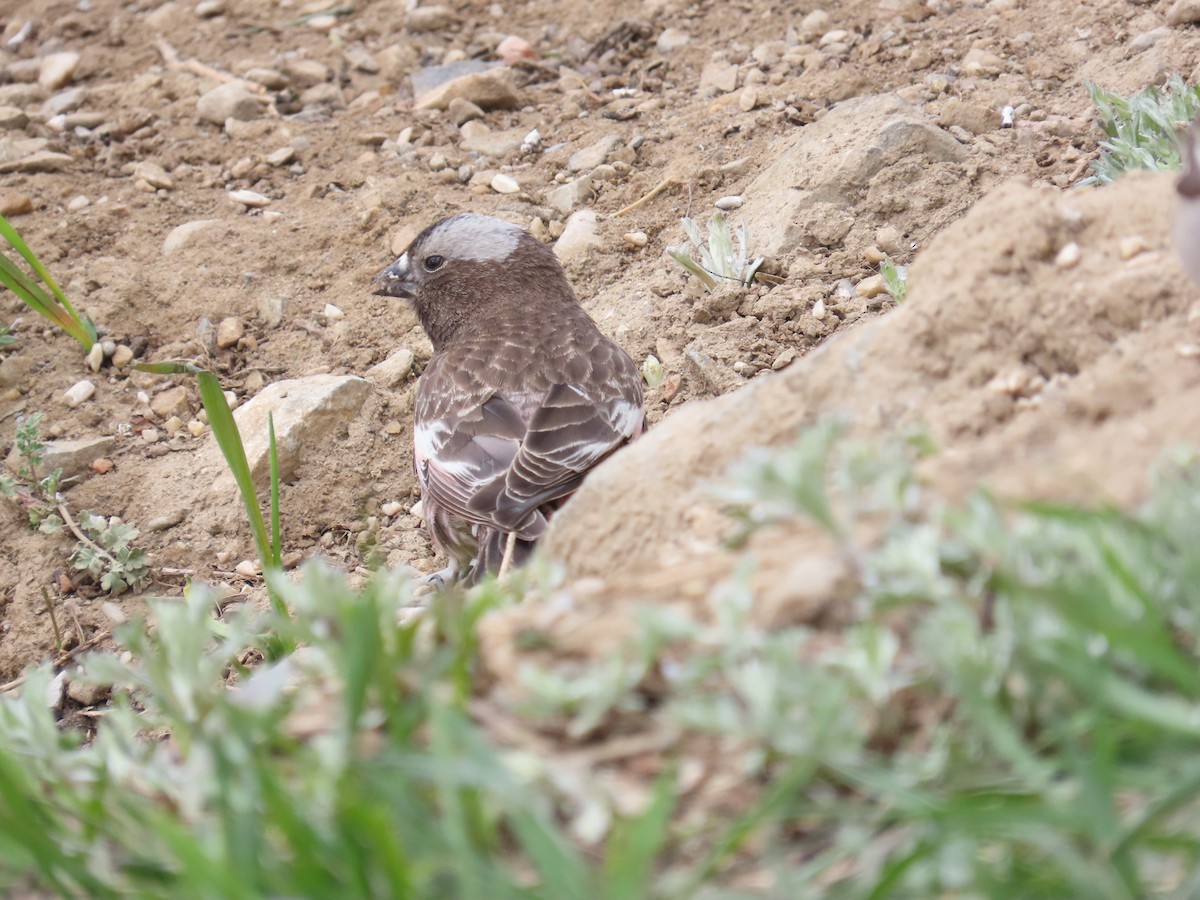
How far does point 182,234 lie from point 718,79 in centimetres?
298

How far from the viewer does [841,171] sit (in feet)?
18.4

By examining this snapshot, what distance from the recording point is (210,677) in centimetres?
187

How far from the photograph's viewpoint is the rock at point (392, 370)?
598 cm

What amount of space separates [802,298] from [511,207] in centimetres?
195

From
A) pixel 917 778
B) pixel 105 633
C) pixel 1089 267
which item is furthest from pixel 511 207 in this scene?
pixel 917 778

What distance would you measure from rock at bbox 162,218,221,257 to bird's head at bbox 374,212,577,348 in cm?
128

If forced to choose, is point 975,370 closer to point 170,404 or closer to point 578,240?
point 578,240

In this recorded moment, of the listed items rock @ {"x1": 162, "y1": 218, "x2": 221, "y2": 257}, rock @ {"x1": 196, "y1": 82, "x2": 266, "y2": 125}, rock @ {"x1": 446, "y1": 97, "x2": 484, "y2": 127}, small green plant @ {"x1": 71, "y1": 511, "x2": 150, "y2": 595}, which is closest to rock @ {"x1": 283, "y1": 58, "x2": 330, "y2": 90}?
rock @ {"x1": 196, "y1": 82, "x2": 266, "y2": 125}

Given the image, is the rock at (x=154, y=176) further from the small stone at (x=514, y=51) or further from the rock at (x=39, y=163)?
the small stone at (x=514, y=51)

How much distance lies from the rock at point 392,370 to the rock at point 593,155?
145 centimetres

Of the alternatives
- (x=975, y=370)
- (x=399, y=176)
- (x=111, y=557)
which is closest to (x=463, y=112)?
(x=399, y=176)

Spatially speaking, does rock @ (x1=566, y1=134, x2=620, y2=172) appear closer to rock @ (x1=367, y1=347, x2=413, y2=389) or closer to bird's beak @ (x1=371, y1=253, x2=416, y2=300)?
bird's beak @ (x1=371, y1=253, x2=416, y2=300)

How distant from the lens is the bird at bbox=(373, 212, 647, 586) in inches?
188

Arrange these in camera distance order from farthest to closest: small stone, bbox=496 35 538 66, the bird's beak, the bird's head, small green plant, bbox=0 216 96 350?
small stone, bbox=496 35 538 66 < the bird's beak < the bird's head < small green plant, bbox=0 216 96 350
